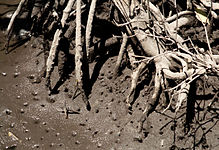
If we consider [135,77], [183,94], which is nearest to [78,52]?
[135,77]

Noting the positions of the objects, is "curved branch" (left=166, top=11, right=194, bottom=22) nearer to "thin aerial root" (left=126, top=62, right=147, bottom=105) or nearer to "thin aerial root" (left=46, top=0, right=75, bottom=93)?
"thin aerial root" (left=126, top=62, right=147, bottom=105)

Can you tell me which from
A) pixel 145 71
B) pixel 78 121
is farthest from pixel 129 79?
pixel 78 121

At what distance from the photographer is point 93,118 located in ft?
9.98

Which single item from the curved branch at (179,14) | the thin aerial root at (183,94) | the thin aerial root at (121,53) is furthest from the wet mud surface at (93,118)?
the curved branch at (179,14)

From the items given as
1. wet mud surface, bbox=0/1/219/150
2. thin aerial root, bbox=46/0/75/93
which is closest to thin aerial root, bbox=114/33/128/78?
wet mud surface, bbox=0/1/219/150

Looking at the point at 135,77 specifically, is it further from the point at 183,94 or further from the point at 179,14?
the point at 179,14

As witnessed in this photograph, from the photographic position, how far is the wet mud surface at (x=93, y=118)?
2.90 m

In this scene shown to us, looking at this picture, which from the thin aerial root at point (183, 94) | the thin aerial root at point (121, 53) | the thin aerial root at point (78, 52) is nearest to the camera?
the thin aerial root at point (183, 94)

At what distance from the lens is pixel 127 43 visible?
3.07 m

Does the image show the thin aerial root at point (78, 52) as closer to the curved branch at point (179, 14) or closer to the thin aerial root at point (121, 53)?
the thin aerial root at point (121, 53)

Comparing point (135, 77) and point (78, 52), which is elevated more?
point (78, 52)

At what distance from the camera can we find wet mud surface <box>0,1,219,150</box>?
2.90 meters

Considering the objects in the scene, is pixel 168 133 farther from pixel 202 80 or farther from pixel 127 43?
pixel 127 43

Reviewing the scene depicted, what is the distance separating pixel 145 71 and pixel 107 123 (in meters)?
0.53
